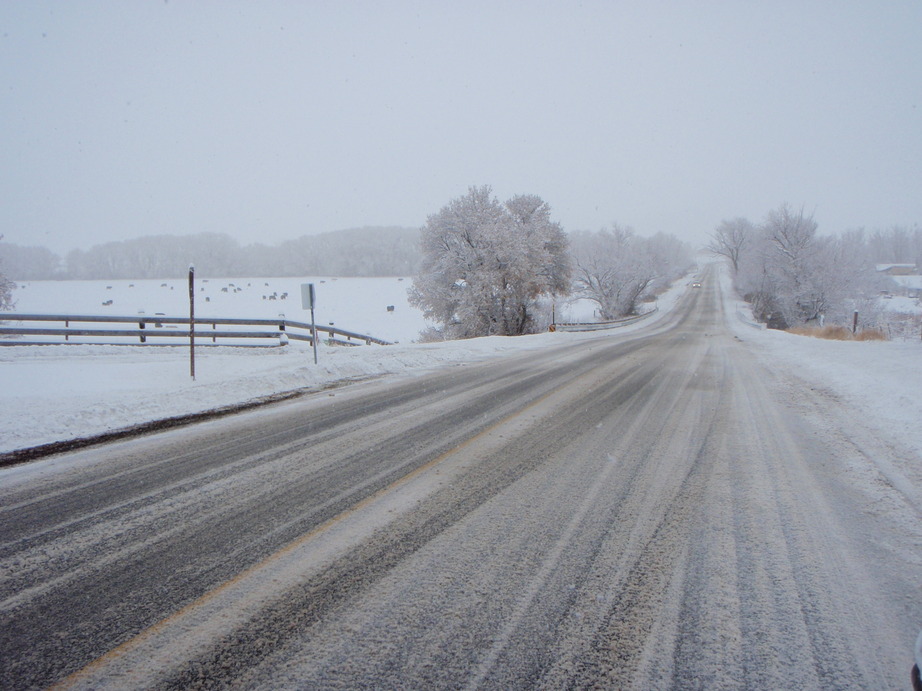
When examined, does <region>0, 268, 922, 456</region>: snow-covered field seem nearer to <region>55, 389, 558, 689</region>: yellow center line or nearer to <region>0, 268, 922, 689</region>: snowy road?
<region>0, 268, 922, 689</region>: snowy road

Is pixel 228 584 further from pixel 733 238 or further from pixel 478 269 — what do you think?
pixel 733 238

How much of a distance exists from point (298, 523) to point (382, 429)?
267 centimetres

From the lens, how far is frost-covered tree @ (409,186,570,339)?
96.2ft

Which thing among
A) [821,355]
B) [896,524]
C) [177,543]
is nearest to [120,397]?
[177,543]

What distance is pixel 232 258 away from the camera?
120 metres

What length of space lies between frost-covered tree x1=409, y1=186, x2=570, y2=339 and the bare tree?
216 ft

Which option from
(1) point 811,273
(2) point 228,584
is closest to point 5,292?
(2) point 228,584

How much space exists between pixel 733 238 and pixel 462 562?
95.5m

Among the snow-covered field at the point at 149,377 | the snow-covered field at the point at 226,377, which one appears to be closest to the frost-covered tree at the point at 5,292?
the snow-covered field at the point at 149,377

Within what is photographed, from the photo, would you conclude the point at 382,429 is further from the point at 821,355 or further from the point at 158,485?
the point at 821,355

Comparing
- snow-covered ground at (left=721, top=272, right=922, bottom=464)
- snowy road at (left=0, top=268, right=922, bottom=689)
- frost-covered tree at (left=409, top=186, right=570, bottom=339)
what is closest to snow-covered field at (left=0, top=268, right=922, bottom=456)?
snow-covered ground at (left=721, top=272, right=922, bottom=464)

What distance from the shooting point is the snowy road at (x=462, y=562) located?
2.20 metres

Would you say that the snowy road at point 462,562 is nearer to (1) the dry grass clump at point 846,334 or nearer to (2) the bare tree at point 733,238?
(1) the dry grass clump at point 846,334

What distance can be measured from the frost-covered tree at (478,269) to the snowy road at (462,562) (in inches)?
949
